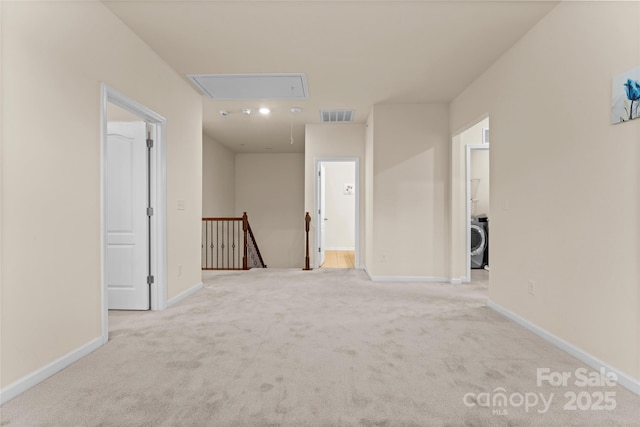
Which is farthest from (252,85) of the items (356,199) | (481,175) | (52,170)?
(481,175)

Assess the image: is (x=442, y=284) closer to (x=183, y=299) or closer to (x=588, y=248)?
(x=588, y=248)

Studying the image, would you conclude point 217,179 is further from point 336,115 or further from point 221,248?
point 336,115

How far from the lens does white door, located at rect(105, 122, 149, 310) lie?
3570 millimetres

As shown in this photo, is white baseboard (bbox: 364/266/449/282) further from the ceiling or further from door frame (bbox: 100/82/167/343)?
door frame (bbox: 100/82/167/343)

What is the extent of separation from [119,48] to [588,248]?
389 centimetres

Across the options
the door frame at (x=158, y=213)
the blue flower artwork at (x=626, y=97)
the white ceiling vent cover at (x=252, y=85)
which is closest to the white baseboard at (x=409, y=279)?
the white ceiling vent cover at (x=252, y=85)

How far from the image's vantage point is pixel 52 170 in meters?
2.18

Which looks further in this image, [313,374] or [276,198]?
[276,198]

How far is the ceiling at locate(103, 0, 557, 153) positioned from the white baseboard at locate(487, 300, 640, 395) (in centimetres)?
254

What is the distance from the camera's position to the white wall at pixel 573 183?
6.80 feet

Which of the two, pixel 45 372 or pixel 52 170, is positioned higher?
pixel 52 170

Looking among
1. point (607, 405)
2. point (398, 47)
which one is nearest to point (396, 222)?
point (398, 47)

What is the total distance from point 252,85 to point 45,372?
3.48 m

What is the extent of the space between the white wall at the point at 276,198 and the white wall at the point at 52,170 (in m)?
6.22
